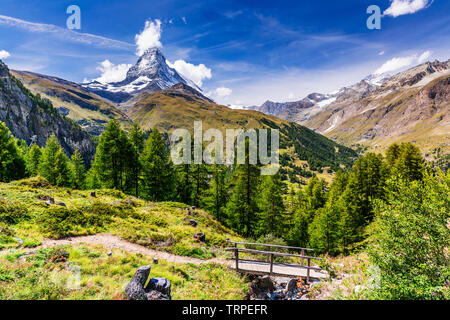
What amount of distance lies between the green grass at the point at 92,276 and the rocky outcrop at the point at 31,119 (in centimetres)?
14352

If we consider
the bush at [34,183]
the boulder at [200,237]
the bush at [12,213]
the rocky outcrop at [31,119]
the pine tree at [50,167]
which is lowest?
the boulder at [200,237]

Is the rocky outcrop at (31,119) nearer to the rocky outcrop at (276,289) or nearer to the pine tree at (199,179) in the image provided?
the pine tree at (199,179)

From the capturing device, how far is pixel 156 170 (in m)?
34.1

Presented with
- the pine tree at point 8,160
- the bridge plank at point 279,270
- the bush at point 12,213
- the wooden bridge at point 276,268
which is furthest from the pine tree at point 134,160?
the bridge plank at point 279,270

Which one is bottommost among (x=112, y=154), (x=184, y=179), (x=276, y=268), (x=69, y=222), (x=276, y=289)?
(x=276, y=289)

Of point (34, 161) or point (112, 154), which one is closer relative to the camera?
point (112, 154)

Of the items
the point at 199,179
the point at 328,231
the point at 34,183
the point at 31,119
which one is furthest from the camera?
the point at 31,119

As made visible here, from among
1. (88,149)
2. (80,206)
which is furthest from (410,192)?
(88,149)

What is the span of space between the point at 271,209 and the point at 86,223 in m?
24.2

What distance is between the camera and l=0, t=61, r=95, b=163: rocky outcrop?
121 m

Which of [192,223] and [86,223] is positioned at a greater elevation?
[86,223]

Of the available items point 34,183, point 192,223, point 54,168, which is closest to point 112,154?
point 34,183

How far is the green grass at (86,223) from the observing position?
14.1 metres

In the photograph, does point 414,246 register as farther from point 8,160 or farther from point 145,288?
point 8,160
